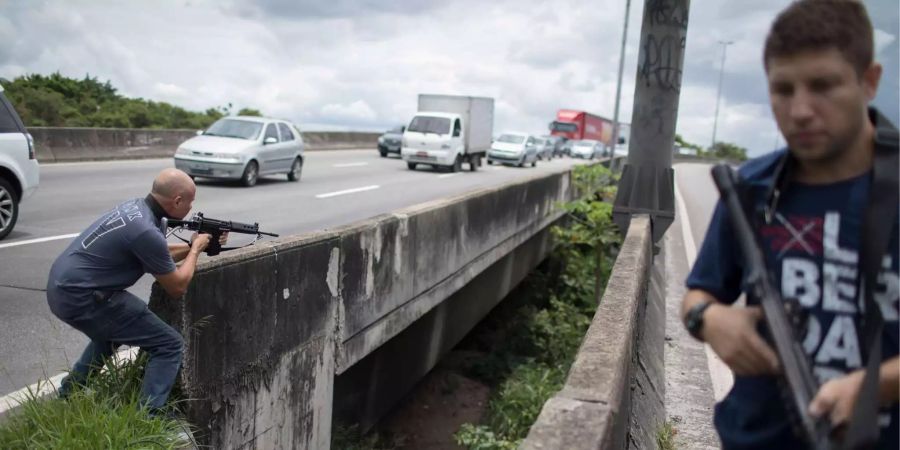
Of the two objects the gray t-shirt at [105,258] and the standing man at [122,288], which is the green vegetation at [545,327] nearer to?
the standing man at [122,288]

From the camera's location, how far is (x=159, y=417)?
391 centimetres

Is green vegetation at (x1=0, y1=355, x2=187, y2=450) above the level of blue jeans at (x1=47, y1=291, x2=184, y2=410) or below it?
below

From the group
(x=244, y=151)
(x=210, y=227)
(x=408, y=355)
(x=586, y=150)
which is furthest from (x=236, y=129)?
(x=586, y=150)

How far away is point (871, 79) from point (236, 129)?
16.6 meters

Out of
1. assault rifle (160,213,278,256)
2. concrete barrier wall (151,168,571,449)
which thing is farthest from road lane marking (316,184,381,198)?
assault rifle (160,213,278,256)

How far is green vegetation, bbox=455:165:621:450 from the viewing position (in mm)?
8164

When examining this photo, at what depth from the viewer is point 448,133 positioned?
24609 millimetres

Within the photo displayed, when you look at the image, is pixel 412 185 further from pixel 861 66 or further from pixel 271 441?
pixel 861 66

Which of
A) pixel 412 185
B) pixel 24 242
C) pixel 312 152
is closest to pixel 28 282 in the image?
pixel 24 242

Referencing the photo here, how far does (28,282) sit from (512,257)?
6.81 meters

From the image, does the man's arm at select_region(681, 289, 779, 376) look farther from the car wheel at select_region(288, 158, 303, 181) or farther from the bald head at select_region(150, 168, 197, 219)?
the car wheel at select_region(288, 158, 303, 181)

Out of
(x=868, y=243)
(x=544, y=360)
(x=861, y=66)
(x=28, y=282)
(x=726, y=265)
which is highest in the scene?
(x=861, y=66)

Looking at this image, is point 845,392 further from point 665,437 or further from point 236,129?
point 236,129

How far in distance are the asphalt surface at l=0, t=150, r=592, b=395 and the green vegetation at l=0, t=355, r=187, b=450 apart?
33.7 inches
